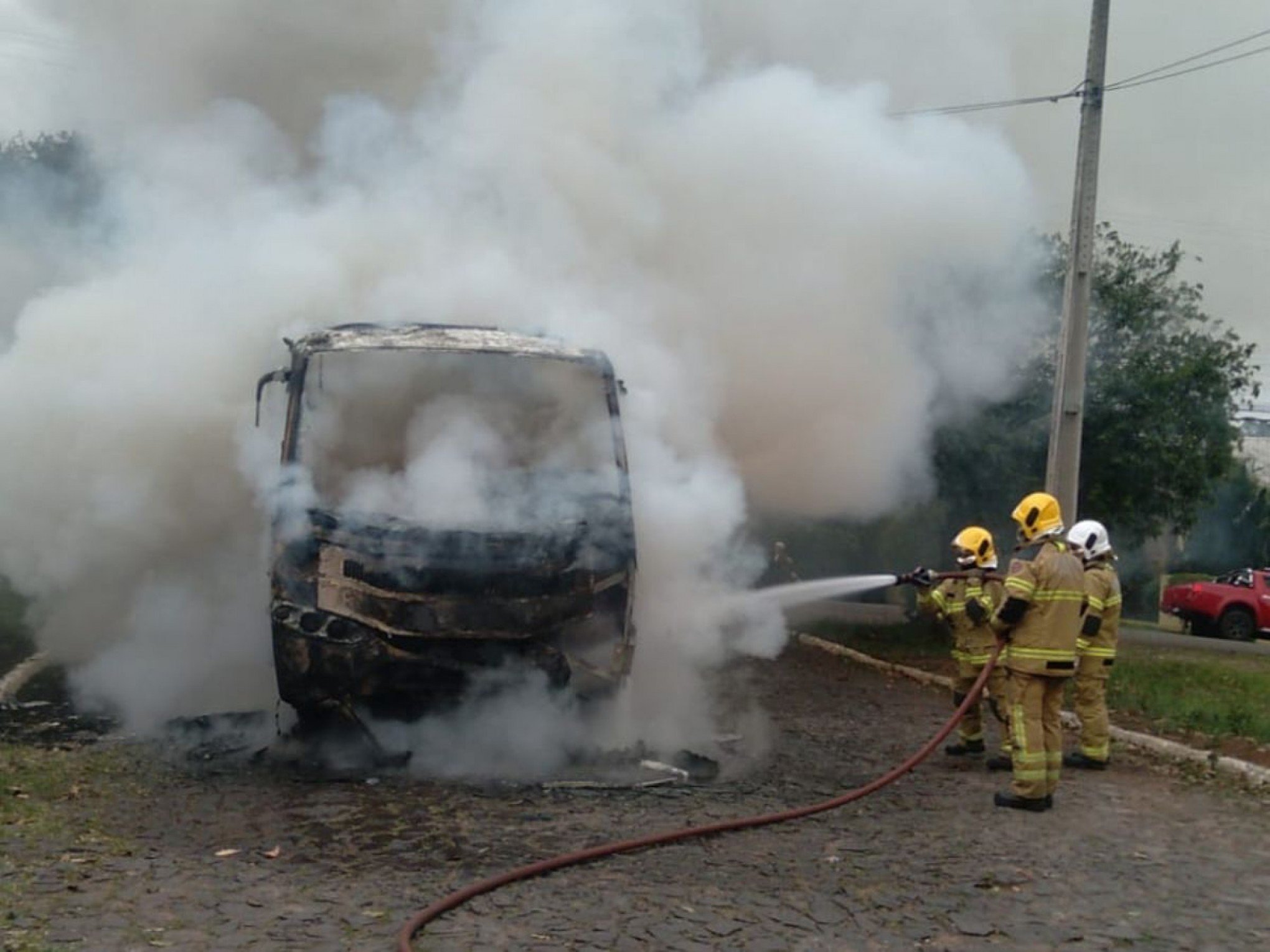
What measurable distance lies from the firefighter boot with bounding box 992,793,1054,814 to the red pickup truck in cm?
1810

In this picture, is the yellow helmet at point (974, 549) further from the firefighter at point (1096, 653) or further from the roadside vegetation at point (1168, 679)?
the roadside vegetation at point (1168, 679)

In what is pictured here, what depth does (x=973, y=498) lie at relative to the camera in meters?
15.2

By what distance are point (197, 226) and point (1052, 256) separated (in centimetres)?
911

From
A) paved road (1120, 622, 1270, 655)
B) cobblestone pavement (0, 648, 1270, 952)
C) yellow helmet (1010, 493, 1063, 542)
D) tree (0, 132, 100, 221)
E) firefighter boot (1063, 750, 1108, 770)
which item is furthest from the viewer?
paved road (1120, 622, 1270, 655)

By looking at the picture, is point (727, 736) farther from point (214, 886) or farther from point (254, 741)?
point (214, 886)

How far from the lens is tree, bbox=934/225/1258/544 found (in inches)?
590

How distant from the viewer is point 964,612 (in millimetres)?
8359

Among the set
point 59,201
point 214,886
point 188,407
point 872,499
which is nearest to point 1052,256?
point 872,499

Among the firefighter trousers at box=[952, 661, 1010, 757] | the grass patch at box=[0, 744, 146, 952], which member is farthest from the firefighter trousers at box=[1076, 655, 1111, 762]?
the grass patch at box=[0, 744, 146, 952]

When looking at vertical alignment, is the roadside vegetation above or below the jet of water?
below

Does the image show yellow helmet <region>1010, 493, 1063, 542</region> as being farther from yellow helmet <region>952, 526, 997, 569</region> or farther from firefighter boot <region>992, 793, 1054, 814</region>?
firefighter boot <region>992, 793, 1054, 814</region>

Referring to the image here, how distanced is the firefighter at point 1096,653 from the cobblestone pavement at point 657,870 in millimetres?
684

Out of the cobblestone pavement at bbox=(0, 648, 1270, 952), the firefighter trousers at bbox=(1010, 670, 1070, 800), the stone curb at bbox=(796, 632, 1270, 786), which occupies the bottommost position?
the cobblestone pavement at bbox=(0, 648, 1270, 952)

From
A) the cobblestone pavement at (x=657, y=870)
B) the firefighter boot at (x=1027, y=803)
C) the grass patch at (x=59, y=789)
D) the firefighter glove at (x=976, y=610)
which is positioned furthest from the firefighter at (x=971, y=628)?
the grass patch at (x=59, y=789)
